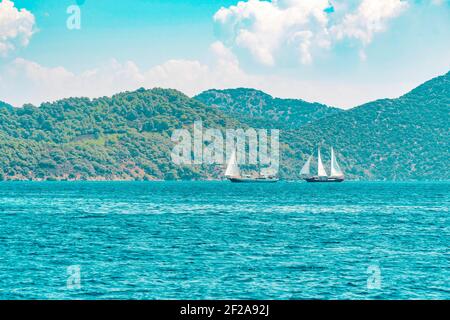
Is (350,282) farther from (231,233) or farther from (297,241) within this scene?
(231,233)

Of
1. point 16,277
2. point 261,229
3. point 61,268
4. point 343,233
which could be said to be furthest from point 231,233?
point 16,277

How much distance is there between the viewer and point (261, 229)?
295 ft

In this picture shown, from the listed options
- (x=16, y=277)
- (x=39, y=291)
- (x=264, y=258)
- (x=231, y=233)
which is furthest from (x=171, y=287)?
(x=231, y=233)

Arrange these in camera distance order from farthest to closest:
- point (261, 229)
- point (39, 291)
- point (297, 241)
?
1. point (261, 229)
2. point (297, 241)
3. point (39, 291)

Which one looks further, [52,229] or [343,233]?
[52,229]

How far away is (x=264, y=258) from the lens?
61.5 m

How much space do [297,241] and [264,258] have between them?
14.4 meters
